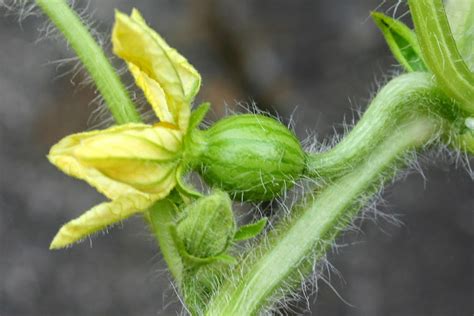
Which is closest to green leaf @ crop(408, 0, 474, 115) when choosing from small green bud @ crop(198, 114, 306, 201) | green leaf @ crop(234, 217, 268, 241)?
small green bud @ crop(198, 114, 306, 201)

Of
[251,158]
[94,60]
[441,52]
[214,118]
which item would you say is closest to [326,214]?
[251,158]

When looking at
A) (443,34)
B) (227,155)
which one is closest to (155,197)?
(227,155)

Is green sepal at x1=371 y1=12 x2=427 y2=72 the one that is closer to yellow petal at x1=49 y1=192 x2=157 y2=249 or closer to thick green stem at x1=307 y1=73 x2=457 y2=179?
thick green stem at x1=307 y1=73 x2=457 y2=179

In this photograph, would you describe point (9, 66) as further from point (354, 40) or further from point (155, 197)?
point (155, 197)

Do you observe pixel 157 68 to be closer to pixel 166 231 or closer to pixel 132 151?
pixel 132 151

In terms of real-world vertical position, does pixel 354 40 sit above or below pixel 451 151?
below

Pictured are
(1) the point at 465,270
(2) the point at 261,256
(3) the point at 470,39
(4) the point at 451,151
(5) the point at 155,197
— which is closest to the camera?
(5) the point at 155,197
